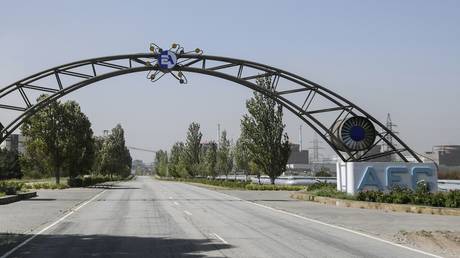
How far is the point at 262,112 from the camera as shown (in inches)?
2095

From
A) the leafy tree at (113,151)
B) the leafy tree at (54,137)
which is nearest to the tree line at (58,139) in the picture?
the leafy tree at (54,137)

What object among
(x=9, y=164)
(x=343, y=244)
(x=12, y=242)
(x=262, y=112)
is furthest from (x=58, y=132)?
(x=9, y=164)

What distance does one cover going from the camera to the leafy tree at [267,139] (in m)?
51.6

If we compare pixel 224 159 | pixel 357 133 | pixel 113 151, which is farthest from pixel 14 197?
pixel 113 151

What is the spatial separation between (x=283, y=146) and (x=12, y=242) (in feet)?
128

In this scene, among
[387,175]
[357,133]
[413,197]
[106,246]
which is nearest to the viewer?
[106,246]

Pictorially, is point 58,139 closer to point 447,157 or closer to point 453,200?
point 453,200

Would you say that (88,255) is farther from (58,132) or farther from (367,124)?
(58,132)

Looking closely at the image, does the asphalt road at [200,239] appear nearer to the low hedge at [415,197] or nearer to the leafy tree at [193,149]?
the low hedge at [415,197]

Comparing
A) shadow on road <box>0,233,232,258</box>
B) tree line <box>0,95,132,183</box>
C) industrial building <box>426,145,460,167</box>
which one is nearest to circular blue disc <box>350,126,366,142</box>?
shadow on road <box>0,233,232,258</box>

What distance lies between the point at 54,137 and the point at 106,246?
44077mm

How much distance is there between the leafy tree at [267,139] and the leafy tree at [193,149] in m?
47.2

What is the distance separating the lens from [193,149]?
332ft

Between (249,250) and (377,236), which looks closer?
(249,250)
